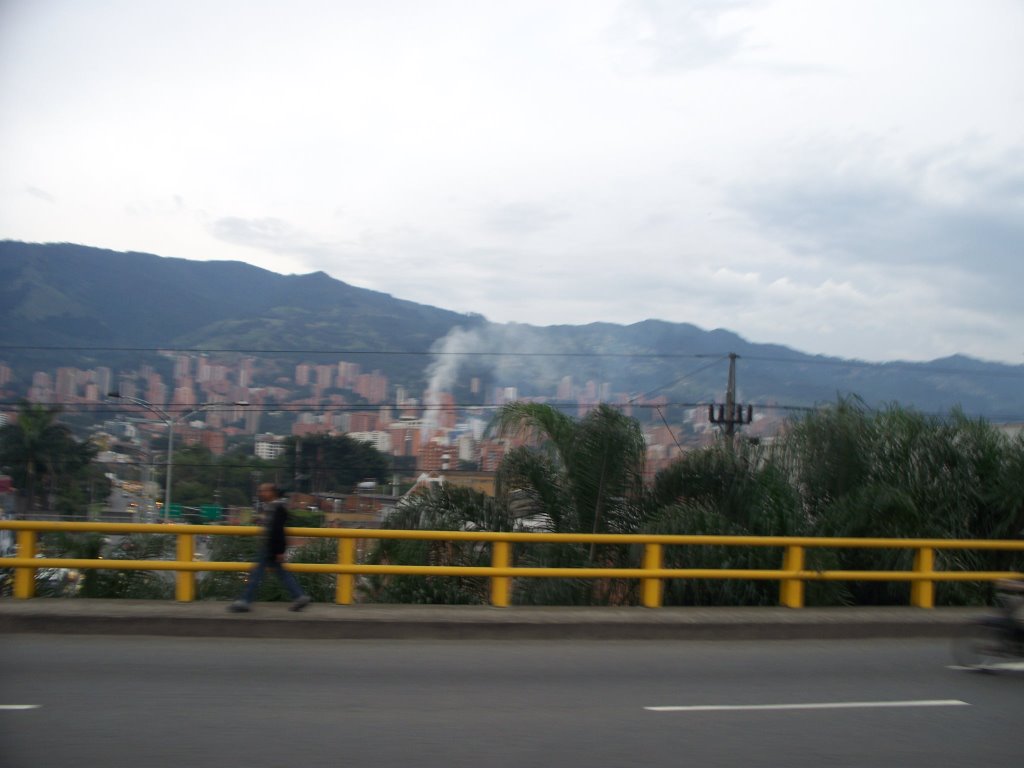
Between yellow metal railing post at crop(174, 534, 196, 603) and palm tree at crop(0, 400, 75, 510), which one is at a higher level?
palm tree at crop(0, 400, 75, 510)

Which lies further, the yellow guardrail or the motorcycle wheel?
the yellow guardrail

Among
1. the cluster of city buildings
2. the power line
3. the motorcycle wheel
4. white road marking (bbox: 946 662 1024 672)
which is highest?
the power line

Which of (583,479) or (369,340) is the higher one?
(369,340)

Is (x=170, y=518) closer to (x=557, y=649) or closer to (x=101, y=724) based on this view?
(x=557, y=649)

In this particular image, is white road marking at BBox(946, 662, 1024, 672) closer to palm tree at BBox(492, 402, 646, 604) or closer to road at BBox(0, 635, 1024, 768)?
road at BBox(0, 635, 1024, 768)

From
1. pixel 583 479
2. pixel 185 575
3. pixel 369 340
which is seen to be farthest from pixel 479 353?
pixel 185 575

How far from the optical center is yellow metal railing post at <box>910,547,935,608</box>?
12.2 m

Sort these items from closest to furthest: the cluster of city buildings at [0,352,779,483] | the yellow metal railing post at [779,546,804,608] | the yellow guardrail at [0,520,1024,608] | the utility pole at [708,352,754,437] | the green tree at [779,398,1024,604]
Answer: the yellow guardrail at [0,520,1024,608] < the yellow metal railing post at [779,546,804,608] < the green tree at [779,398,1024,604] < the cluster of city buildings at [0,352,779,483] < the utility pole at [708,352,754,437]

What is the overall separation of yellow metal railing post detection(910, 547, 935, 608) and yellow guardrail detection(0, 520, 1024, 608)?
0.04 feet

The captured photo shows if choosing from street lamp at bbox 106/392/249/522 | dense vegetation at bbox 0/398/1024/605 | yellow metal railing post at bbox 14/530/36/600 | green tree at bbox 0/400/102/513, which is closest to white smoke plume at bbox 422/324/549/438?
street lamp at bbox 106/392/249/522

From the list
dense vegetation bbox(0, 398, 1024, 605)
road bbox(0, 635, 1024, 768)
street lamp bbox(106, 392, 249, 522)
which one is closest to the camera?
road bbox(0, 635, 1024, 768)

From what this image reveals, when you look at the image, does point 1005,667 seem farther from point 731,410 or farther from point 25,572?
point 731,410

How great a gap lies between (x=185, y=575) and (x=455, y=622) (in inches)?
126

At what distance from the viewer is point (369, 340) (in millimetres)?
34406
